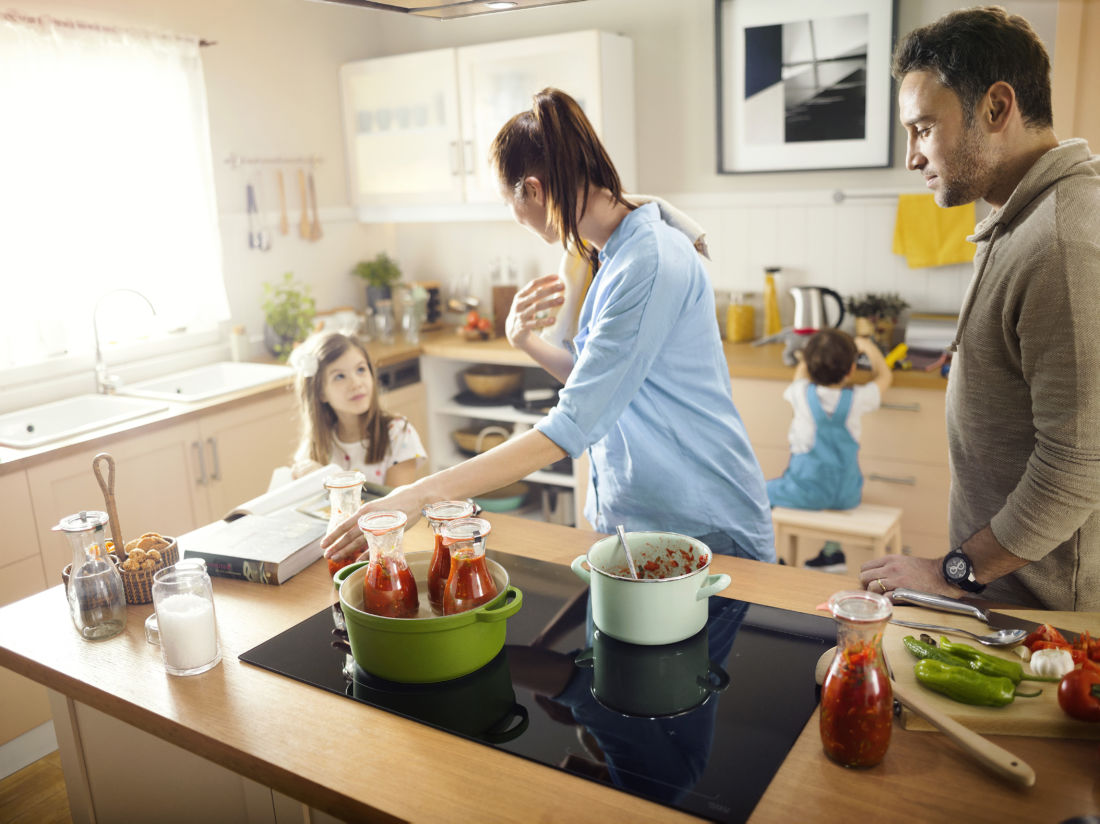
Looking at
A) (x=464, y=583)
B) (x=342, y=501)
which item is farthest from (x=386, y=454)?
(x=464, y=583)

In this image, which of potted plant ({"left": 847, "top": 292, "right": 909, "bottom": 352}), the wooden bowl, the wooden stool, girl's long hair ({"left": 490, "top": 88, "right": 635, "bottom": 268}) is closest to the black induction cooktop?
girl's long hair ({"left": 490, "top": 88, "right": 635, "bottom": 268})

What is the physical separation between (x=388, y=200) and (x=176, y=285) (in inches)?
40.9

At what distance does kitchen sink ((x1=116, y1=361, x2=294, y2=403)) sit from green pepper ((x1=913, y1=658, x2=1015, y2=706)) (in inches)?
106

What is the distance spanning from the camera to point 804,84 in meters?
3.47

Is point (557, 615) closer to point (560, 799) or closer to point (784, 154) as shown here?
point (560, 799)

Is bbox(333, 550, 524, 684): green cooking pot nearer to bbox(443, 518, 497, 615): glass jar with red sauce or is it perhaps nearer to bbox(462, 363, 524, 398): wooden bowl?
bbox(443, 518, 497, 615): glass jar with red sauce

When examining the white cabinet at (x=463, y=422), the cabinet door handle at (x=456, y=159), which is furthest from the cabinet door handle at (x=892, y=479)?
the cabinet door handle at (x=456, y=159)

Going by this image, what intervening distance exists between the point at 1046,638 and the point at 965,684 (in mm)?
169

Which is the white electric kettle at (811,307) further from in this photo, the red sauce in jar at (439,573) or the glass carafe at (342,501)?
the red sauce in jar at (439,573)

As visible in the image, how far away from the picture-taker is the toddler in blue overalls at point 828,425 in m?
2.99

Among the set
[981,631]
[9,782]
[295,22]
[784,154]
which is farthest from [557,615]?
[295,22]

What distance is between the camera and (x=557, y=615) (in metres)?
1.42

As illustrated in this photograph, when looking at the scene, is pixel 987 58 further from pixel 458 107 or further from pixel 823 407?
pixel 458 107

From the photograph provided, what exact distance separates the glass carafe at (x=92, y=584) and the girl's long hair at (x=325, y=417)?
987 mm
